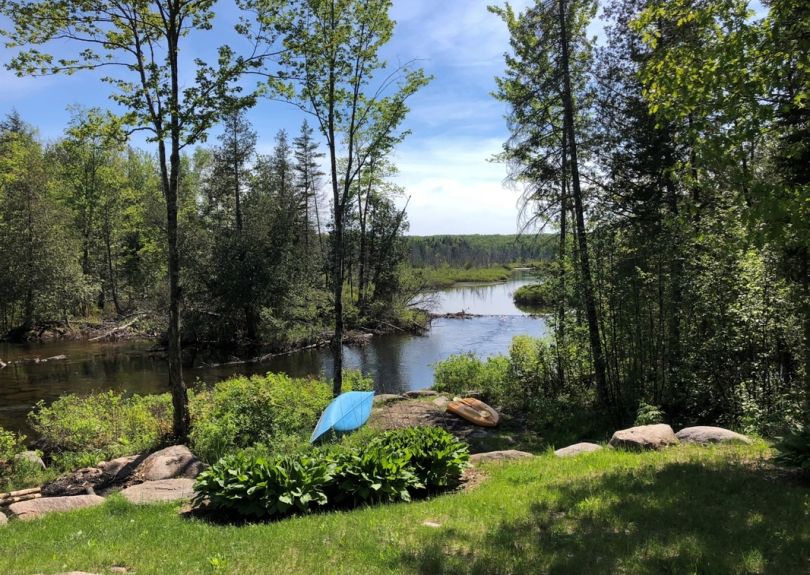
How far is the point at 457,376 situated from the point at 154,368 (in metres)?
13.2

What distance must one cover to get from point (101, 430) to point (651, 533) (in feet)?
36.1

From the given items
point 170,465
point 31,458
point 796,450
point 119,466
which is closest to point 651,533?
point 796,450

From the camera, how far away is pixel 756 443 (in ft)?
23.4

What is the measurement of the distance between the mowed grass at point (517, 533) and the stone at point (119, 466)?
2.66m

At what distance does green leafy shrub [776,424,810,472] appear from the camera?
17.4 feet

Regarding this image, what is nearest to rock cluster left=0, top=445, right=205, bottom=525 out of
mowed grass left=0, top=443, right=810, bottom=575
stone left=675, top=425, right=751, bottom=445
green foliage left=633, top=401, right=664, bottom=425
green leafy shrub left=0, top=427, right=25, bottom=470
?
mowed grass left=0, top=443, right=810, bottom=575

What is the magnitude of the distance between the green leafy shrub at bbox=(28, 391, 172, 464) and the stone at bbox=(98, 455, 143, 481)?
1.98ft

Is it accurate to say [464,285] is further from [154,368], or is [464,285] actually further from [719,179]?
[719,179]

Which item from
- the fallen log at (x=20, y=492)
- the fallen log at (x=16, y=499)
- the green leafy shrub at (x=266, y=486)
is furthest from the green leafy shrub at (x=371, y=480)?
the fallen log at (x=20, y=492)

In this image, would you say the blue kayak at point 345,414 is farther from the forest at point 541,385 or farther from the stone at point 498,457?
the stone at point 498,457

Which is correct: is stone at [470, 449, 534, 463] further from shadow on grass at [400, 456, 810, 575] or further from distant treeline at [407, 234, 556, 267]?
distant treeline at [407, 234, 556, 267]

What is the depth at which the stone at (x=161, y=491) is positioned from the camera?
689 cm

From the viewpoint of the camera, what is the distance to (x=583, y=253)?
11570 mm

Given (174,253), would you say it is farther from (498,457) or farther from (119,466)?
(498,457)
